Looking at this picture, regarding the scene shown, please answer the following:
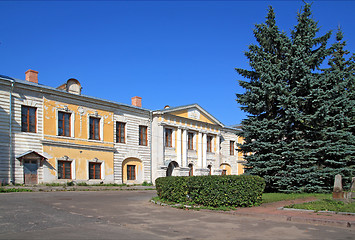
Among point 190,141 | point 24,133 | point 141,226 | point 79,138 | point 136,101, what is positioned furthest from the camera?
point 190,141

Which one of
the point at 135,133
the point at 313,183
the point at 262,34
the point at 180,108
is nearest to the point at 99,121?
the point at 135,133

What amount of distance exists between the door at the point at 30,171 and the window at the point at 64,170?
206 cm

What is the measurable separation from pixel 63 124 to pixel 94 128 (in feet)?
10.4

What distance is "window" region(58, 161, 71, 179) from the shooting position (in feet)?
87.5

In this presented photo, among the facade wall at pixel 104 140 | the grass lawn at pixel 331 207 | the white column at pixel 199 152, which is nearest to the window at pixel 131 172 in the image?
the facade wall at pixel 104 140

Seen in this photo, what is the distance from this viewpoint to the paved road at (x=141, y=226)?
26.3ft

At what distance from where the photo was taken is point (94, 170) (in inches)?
1156

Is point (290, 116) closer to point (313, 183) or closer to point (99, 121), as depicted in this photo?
point (313, 183)

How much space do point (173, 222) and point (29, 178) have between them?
1821 centimetres

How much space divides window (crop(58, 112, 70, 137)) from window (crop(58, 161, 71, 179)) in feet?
7.84

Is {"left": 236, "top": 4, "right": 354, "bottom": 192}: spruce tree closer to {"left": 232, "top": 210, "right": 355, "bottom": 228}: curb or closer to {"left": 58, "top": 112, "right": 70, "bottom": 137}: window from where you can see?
{"left": 232, "top": 210, "right": 355, "bottom": 228}: curb

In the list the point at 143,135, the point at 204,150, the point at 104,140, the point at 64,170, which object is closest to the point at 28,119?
the point at 64,170

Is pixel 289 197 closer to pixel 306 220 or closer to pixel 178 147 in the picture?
pixel 306 220

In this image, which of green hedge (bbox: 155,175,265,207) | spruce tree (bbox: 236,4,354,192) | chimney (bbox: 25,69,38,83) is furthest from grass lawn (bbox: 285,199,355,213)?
chimney (bbox: 25,69,38,83)
